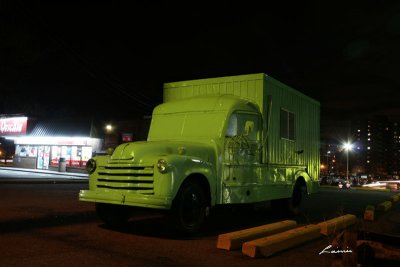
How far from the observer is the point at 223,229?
952 centimetres

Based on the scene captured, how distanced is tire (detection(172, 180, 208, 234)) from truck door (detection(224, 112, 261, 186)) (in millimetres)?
940

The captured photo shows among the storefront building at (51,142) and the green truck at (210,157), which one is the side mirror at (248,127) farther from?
the storefront building at (51,142)

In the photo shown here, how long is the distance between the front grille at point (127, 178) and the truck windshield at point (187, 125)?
1.86 meters

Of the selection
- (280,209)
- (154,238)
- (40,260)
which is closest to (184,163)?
(154,238)

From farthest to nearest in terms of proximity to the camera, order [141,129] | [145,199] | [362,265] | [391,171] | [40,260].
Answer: [391,171] < [141,129] < [145,199] < [40,260] < [362,265]

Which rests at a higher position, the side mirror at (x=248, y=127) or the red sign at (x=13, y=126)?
the red sign at (x=13, y=126)

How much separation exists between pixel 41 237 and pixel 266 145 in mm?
5401

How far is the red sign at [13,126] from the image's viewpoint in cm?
4044

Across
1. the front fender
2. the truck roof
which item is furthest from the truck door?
the front fender

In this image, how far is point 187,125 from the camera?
9711 millimetres

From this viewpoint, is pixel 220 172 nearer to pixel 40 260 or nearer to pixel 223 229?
pixel 223 229

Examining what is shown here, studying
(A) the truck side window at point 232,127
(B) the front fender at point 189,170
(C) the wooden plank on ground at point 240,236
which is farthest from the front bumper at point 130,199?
(A) the truck side window at point 232,127

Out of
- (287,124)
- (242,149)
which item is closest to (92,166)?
(242,149)

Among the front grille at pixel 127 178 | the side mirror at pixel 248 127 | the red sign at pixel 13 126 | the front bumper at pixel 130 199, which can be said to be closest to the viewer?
the front bumper at pixel 130 199
